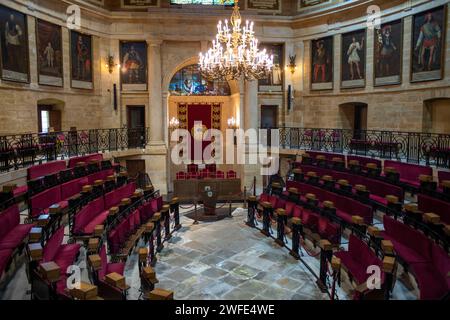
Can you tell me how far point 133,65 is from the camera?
15594mm

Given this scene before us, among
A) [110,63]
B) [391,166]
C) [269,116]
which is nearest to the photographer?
[391,166]

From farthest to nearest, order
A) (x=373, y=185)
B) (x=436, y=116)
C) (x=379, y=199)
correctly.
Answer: (x=436, y=116) → (x=373, y=185) → (x=379, y=199)

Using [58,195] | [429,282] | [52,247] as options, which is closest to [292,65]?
[58,195]

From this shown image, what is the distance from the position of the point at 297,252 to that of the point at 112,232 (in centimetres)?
402

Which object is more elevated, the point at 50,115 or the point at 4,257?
the point at 50,115

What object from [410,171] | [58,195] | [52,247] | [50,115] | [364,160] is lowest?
[52,247]

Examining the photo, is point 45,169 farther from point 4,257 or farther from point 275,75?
point 275,75

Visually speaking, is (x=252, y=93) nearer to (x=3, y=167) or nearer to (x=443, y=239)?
(x=3, y=167)

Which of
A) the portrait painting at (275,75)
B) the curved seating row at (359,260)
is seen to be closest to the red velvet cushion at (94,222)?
the curved seating row at (359,260)

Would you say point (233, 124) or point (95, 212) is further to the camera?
point (233, 124)

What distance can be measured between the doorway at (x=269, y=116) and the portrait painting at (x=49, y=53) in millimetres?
8403

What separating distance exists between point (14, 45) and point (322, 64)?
11322 millimetres

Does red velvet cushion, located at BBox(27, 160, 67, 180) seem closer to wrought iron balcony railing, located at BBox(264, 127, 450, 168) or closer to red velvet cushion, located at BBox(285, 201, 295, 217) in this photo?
red velvet cushion, located at BBox(285, 201, 295, 217)
